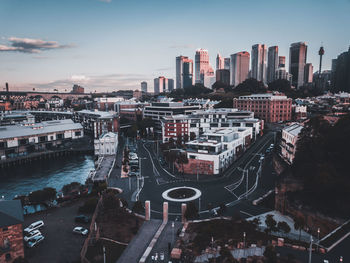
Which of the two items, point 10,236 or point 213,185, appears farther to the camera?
point 213,185

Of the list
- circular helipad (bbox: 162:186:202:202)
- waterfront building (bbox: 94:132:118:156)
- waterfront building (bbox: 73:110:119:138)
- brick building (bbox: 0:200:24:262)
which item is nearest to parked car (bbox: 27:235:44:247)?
brick building (bbox: 0:200:24:262)

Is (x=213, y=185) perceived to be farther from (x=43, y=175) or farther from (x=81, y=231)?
(x=43, y=175)

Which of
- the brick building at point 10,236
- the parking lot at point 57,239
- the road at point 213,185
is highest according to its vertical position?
the brick building at point 10,236

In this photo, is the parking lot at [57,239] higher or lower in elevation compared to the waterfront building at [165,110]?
lower

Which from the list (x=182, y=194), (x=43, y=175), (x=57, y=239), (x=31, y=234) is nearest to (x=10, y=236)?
(x=31, y=234)

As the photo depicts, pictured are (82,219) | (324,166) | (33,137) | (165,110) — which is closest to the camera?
(82,219)

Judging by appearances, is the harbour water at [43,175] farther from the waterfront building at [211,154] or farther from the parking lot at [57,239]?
the waterfront building at [211,154]

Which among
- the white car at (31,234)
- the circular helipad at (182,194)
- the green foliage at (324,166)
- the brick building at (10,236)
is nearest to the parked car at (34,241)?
the white car at (31,234)
